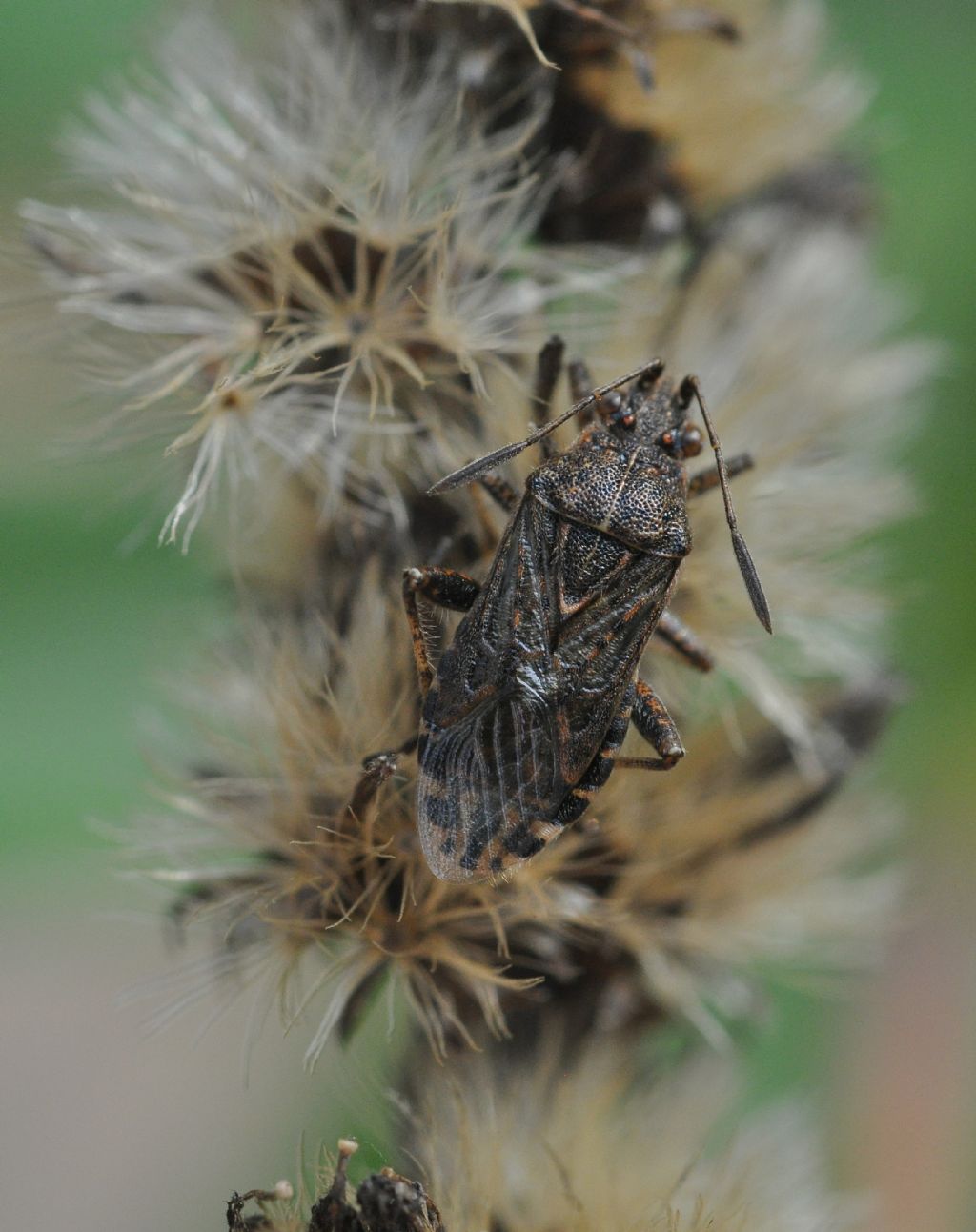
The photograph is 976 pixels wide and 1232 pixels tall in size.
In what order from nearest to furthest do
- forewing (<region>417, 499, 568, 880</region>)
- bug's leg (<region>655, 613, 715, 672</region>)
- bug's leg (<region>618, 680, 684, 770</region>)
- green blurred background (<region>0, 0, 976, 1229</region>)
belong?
forewing (<region>417, 499, 568, 880</region>) < bug's leg (<region>618, 680, 684, 770</region>) < bug's leg (<region>655, 613, 715, 672</region>) < green blurred background (<region>0, 0, 976, 1229</region>)

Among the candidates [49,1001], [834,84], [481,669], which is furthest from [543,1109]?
[834,84]

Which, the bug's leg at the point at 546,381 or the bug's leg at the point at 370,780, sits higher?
the bug's leg at the point at 546,381

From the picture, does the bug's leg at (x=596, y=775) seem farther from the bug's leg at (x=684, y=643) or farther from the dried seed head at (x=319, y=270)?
the dried seed head at (x=319, y=270)

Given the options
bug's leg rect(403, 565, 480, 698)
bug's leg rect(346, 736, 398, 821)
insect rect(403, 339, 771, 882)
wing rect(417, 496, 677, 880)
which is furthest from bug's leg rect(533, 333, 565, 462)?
bug's leg rect(346, 736, 398, 821)

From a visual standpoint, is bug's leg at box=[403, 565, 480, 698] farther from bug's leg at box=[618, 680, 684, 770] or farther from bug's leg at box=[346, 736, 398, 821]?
bug's leg at box=[618, 680, 684, 770]

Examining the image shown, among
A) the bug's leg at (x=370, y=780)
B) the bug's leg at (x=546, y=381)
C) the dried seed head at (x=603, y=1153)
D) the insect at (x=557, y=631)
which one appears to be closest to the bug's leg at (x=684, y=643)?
the insect at (x=557, y=631)

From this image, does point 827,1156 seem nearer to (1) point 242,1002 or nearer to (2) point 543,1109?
(2) point 543,1109

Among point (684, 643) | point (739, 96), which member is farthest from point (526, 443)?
point (739, 96)
